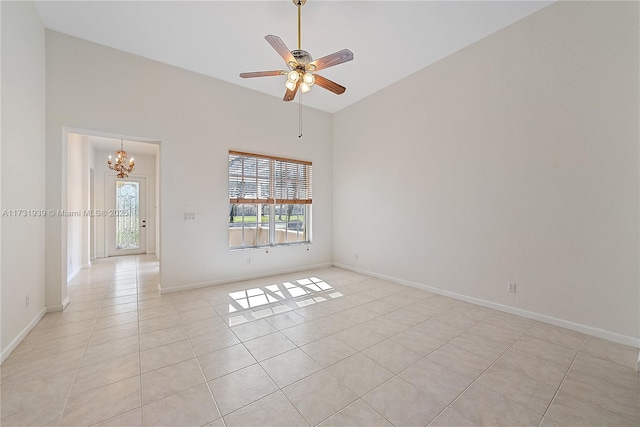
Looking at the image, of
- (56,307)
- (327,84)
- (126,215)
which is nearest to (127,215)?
(126,215)

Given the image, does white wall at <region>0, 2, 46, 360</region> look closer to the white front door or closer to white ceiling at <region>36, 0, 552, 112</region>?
white ceiling at <region>36, 0, 552, 112</region>

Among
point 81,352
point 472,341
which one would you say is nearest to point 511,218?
point 472,341

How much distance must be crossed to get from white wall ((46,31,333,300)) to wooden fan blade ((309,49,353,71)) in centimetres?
257

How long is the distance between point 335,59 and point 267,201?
125 inches

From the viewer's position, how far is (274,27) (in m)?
3.23

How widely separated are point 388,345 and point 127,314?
3215 millimetres

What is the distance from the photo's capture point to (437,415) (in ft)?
5.45

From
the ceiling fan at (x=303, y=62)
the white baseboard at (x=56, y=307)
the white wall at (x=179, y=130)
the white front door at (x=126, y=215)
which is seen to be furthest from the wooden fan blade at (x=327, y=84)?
the white front door at (x=126, y=215)

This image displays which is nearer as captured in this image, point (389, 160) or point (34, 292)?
point (34, 292)

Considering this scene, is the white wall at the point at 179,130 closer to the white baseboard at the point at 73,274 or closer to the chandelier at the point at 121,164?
the white baseboard at the point at 73,274

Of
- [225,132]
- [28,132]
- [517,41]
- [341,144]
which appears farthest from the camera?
[341,144]

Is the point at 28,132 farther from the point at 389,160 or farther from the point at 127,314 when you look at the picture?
the point at 389,160

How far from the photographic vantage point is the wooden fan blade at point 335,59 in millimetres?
2451

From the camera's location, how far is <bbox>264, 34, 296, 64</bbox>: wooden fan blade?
7.64 feet
